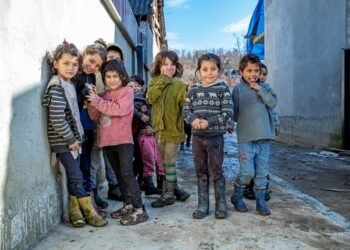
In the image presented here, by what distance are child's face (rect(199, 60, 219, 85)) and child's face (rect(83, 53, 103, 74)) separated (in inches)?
36.4

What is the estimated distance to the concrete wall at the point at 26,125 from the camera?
240cm

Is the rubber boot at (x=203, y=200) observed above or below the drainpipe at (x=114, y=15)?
below

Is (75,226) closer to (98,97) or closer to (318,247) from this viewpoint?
(98,97)

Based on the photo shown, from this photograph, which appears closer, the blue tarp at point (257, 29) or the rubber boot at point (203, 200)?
the rubber boot at point (203, 200)

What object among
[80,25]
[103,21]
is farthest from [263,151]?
[103,21]

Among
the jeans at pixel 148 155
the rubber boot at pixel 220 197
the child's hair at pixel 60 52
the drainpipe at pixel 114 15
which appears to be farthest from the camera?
the drainpipe at pixel 114 15

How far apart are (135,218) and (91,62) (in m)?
1.42

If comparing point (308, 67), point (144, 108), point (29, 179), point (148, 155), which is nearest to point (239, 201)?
point (148, 155)

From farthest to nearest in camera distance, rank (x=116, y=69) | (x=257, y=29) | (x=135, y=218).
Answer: (x=257, y=29), (x=116, y=69), (x=135, y=218)

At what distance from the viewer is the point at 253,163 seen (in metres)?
3.78

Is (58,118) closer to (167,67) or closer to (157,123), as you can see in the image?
(157,123)

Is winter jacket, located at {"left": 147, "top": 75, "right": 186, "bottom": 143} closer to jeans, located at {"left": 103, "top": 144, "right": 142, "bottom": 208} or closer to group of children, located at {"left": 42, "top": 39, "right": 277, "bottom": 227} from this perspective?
group of children, located at {"left": 42, "top": 39, "right": 277, "bottom": 227}

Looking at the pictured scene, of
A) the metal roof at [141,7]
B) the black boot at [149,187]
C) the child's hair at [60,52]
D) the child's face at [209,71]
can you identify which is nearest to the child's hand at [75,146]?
the child's hair at [60,52]

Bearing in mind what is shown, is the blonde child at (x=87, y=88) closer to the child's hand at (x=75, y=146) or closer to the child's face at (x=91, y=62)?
the child's face at (x=91, y=62)
